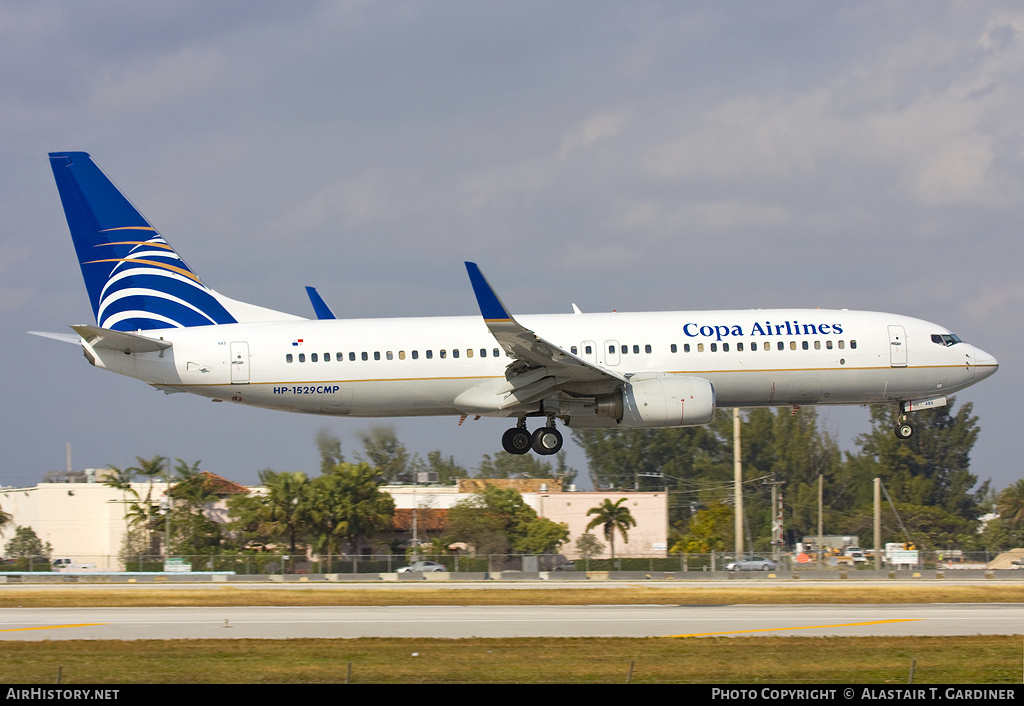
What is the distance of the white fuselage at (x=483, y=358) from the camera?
3450cm

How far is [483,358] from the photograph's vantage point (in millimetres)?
34938

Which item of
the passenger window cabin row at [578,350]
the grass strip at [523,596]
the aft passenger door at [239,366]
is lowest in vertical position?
the grass strip at [523,596]

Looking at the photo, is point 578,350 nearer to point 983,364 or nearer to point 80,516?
point 983,364

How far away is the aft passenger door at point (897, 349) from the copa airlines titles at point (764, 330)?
182 cm

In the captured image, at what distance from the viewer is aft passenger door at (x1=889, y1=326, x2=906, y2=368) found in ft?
120

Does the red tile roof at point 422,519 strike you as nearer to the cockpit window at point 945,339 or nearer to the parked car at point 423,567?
the parked car at point 423,567

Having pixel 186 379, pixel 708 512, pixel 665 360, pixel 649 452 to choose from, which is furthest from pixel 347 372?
pixel 649 452

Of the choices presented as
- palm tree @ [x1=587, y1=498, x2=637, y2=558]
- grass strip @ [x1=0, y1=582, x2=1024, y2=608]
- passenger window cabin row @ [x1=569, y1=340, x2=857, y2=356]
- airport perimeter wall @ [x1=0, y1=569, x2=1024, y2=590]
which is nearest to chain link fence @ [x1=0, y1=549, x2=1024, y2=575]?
airport perimeter wall @ [x1=0, y1=569, x2=1024, y2=590]

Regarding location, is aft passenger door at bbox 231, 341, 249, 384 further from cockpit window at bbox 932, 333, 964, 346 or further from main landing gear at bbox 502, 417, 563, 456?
cockpit window at bbox 932, 333, 964, 346

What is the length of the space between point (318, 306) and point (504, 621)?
1559 centimetres

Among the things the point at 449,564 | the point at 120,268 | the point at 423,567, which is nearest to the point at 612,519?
the point at 423,567

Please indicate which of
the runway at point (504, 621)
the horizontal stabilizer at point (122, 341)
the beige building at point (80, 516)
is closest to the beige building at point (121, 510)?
the beige building at point (80, 516)

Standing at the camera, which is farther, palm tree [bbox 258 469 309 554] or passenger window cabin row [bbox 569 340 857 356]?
palm tree [bbox 258 469 309 554]

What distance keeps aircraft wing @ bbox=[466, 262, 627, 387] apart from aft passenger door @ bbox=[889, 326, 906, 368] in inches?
364
